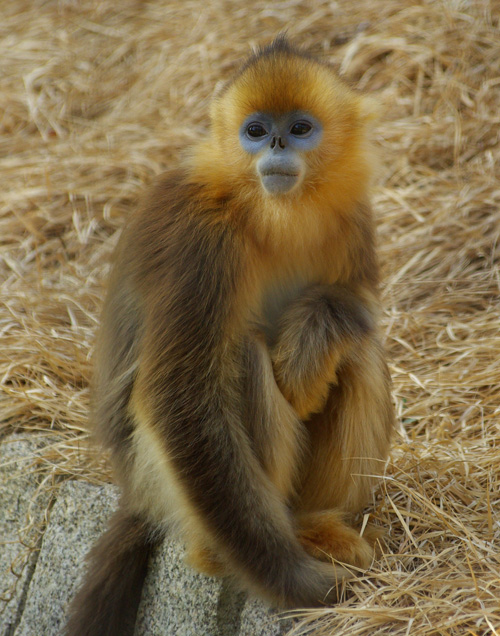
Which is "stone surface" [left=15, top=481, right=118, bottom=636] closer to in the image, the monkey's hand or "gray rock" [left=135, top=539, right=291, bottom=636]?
"gray rock" [left=135, top=539, right=291, bottom=636]

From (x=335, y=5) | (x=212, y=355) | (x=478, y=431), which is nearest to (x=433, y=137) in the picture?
(x=335, y=5)

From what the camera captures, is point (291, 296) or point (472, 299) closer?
point (291, 296)

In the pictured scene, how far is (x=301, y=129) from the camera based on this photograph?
2.35m

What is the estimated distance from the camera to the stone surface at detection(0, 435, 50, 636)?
2969 millimetres

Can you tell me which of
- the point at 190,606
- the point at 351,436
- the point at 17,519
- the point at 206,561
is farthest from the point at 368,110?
the point at 17,519

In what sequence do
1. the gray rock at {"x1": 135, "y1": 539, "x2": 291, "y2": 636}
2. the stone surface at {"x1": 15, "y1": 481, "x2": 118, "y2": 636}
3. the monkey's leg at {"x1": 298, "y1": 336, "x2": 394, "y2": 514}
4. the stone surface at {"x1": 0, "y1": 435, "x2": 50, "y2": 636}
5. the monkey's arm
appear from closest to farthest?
the monkey's arm, the gray rock at {"x1": 135, "y1": 539, "x2": 291, "y2": 636}, the monkey's leg at {"x1": 298, "y1": 336, "x2": 394, "y2": 514}, the stone surface at {"x1": 15, "y1": 481, "x2": 118, "y2": 636}, the stone surface at {"x1": 0, "y1": 435, "x2": 50, "y2": 636}

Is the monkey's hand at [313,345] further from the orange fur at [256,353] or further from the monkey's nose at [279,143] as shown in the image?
the monkey's nose at [279,143]

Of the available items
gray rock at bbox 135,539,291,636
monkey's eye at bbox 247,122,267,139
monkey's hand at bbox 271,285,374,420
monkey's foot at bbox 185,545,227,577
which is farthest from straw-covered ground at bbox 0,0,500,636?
monkey's eye at bbox 247,122,267,139

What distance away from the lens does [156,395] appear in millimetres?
2314

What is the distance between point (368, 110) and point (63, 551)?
169 cm

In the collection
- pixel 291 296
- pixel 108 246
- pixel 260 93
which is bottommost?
pixel 108 246

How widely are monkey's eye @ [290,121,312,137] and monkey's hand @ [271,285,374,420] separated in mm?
443

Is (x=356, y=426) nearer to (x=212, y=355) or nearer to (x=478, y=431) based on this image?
(x=212, y=355)

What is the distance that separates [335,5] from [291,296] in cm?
406
